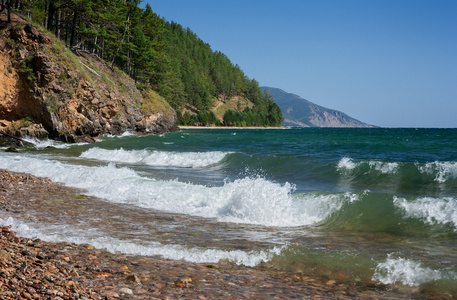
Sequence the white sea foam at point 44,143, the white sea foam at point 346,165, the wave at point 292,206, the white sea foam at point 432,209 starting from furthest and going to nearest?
the white sea foam at point 44,143, the white sea foam at point 346,165, the wave at point 292,206, the white sea foam at point 432,209

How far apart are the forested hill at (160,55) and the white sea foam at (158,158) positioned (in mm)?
17352

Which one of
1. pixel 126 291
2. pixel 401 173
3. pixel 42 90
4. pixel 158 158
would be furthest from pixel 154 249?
pixel 42 90

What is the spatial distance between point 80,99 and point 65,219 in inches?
1098

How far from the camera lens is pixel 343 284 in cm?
537

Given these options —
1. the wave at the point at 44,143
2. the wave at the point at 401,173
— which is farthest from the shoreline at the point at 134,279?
the wave at the point at 44,143

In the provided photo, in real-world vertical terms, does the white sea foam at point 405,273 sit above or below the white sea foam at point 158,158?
below

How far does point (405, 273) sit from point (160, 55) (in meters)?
69.3

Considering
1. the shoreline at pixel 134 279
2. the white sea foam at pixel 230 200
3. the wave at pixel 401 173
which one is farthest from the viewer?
the wave at pixel 401 173

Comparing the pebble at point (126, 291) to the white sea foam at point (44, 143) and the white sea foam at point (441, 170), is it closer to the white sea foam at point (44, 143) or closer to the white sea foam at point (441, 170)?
the white sea foam at point (441, 170)

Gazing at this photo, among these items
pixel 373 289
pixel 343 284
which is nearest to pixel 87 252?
pixel 343 284

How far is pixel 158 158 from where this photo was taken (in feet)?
78.6

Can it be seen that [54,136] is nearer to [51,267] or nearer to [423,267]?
[51,267]

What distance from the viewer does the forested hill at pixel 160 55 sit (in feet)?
138

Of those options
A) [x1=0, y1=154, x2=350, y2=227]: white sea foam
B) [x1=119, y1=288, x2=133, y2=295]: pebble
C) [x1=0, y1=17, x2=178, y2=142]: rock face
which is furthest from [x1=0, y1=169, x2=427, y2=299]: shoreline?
[x1=0, y1=17, x2=178, y2=142]: rock face
